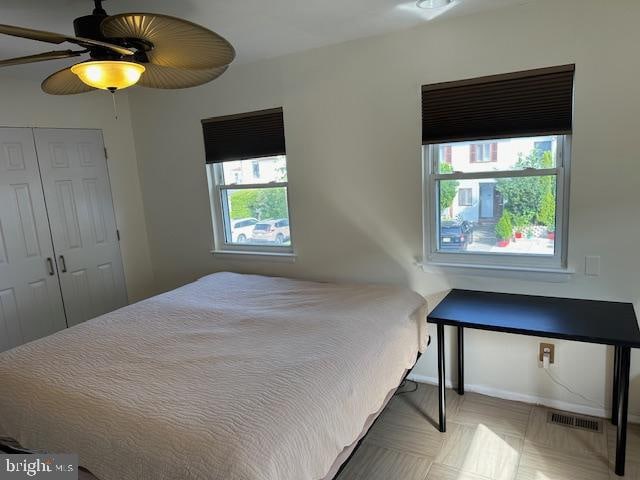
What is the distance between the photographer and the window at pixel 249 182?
3.33 m

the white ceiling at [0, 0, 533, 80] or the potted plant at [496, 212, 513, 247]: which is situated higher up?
the white ceiling at [0, 0, 533, 80]

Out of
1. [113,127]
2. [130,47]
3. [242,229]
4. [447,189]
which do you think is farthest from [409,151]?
[113,127]

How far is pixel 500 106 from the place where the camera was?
8.14ft

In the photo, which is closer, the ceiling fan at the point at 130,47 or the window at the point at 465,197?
the ceiling fan at the point at 130,47

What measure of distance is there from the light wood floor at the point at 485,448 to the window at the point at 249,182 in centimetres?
161

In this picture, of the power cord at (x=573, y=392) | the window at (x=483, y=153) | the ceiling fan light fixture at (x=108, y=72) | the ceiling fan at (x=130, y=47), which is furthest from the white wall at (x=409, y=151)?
the ceiling fan light fixture at (x=108, y=72)

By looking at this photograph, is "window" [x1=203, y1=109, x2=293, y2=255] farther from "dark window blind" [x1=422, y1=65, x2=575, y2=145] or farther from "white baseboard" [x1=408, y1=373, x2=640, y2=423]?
"white baseboard" [x1=408, y1=373, x2=640, y2=423]

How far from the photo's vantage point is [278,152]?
129 inches

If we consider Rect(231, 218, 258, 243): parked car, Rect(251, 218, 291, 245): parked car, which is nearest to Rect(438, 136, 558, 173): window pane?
Rect(251, 218, 291, 245): parked car

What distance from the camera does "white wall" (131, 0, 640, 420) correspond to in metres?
2.27

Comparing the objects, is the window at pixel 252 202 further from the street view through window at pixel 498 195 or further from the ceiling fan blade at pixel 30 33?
the ceiling fan blade at pixel 30 33

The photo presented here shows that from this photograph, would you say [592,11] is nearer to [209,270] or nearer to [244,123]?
[244,123]

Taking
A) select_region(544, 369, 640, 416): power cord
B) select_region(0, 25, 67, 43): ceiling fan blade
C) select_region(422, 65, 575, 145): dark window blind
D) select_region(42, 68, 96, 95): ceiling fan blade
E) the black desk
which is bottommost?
select_region(544, 369, 640, 416): power cord

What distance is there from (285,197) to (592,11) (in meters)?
2.27
